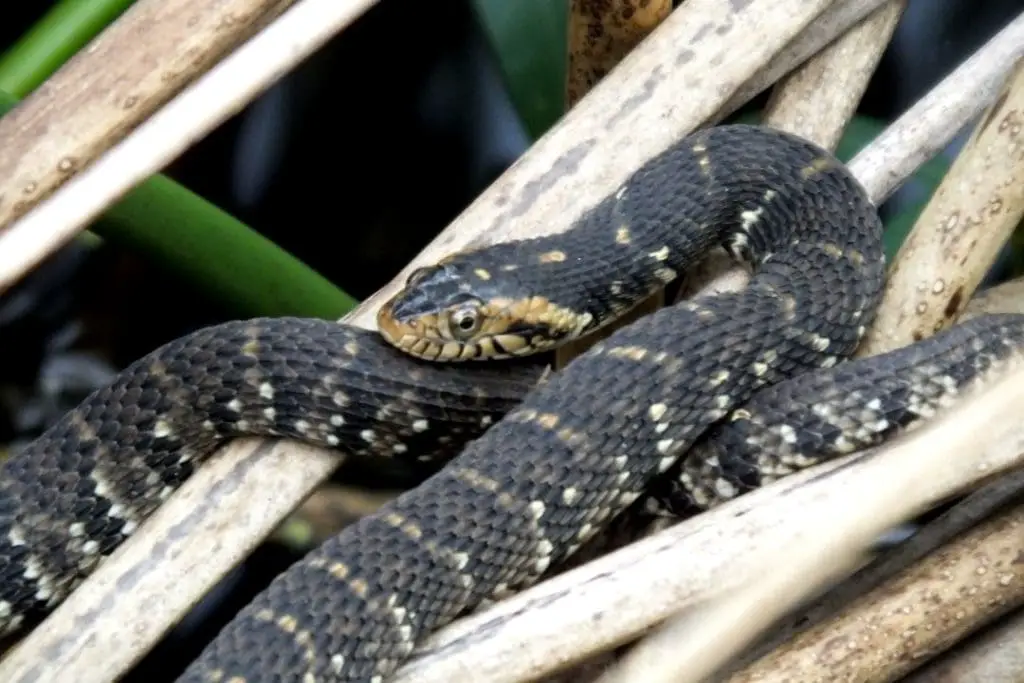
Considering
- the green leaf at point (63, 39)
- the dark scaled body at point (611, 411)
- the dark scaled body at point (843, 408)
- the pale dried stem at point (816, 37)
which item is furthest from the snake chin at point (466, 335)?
the green leaf at point (63, 39)

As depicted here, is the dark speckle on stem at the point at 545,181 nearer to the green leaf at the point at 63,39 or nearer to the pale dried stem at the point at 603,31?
the pale dried stem at the point at 603,31

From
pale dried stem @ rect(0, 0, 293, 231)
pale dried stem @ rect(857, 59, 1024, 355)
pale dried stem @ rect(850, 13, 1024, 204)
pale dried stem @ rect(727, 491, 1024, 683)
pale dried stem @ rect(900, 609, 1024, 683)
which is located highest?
pale dried stem @ rect(0, 0, 293, 231)

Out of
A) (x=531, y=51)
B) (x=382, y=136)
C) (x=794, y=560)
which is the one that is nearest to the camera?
(x=794, y=560)

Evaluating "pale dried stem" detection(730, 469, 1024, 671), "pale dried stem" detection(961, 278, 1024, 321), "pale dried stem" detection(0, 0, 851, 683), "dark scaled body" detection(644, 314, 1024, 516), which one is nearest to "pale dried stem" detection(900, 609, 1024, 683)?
"pale dried stem" detection(730, 469, 1024, 671)

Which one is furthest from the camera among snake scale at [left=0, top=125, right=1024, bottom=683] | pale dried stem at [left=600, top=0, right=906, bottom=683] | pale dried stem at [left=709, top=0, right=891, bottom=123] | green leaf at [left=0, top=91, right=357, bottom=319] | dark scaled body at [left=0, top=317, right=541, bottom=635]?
pale dried stem at [left=709, top=0, right=891, bottom=123]

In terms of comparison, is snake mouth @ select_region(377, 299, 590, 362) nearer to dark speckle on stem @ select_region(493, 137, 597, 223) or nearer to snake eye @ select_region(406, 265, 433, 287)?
snake eye @ select_region(406, 265, 433, 287)

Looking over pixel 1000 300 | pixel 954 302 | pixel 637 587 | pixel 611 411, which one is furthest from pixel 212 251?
pixel 1000 300

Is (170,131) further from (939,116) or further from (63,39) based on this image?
(939,116)

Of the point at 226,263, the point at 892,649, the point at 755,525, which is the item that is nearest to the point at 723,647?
the point at 755,525
